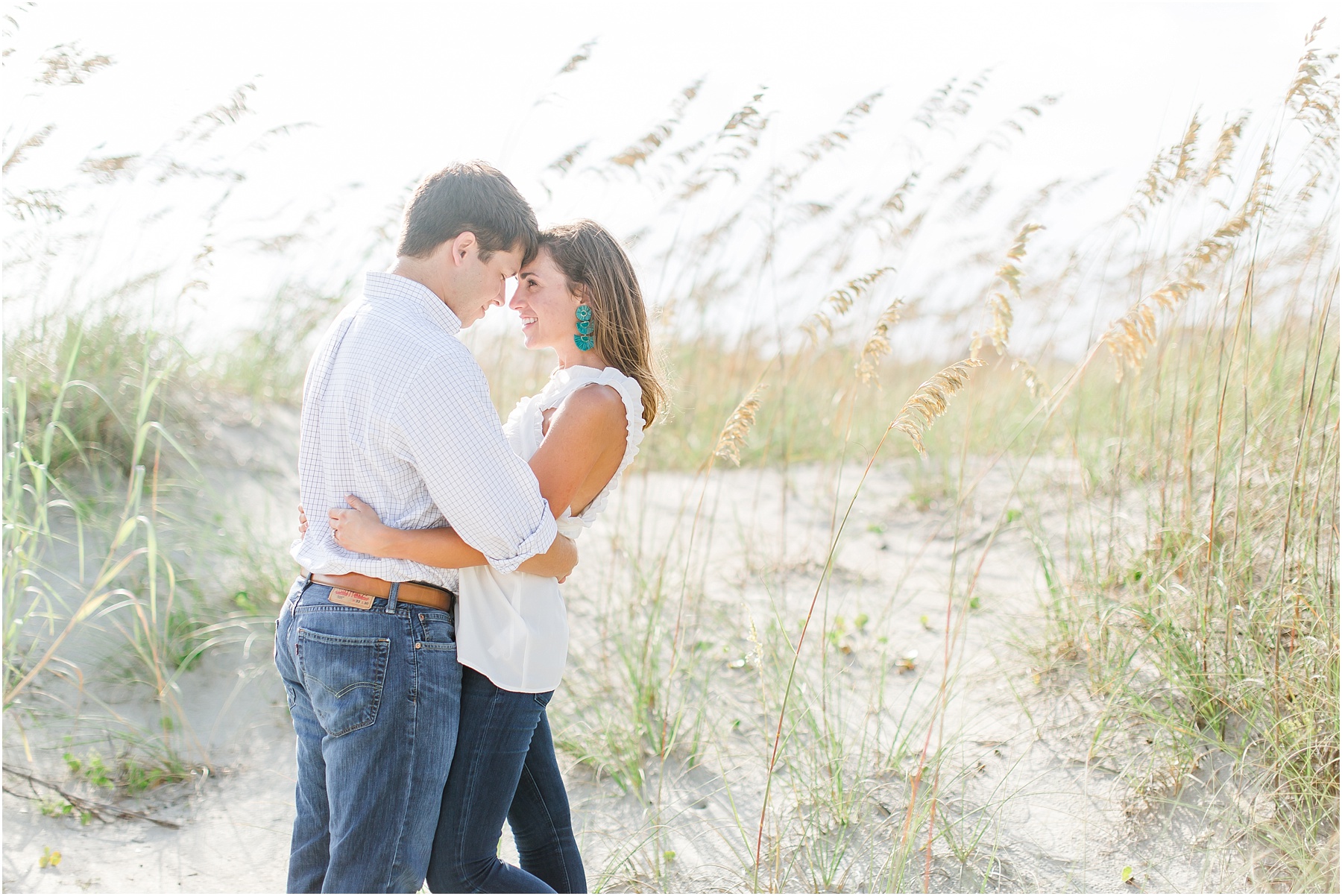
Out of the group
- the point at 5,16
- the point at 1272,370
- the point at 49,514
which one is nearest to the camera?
the point at 5,16

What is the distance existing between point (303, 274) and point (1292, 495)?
5216mm

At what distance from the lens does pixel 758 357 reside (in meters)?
6.51

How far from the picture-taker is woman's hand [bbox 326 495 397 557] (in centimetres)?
162

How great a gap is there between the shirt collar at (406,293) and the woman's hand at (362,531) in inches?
15.9

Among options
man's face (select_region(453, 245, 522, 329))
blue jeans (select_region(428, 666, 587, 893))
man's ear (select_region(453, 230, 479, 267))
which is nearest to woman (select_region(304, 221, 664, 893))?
blue jeans (select_region(428, 666, 587, 893))

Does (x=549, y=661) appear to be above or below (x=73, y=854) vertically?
above

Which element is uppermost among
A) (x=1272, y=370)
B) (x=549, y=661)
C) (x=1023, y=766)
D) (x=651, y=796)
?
(x=1272, y=370)

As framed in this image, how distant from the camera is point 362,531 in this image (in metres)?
1.62

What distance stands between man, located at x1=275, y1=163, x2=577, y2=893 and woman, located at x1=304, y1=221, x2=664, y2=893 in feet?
0.20

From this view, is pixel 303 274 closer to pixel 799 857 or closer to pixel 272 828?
→ pixel 272 828

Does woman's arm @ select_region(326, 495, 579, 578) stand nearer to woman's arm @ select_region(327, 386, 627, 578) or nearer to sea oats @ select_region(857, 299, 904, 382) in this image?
woman's arm @ select_region(327, 386, 627, 578)

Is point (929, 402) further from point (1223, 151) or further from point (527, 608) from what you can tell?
point (1223, 151)

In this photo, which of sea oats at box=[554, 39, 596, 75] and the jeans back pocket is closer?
the jeans back pocket

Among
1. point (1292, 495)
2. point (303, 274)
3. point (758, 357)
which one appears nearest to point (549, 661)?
point (1292, 495)
